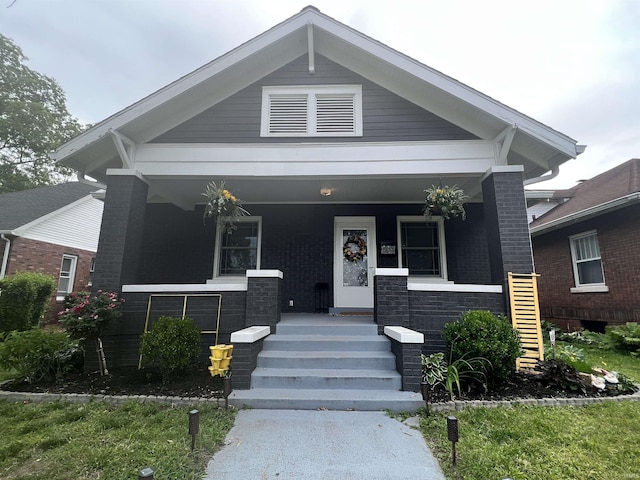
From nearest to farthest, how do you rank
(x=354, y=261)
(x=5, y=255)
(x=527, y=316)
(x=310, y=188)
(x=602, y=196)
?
(x=527, y=316), (x=310, y=188), (x=354, y=261), (x=602, y=196), (x=5, y=255)

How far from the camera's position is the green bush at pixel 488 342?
3.96 m

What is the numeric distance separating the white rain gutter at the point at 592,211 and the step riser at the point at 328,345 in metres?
6.75

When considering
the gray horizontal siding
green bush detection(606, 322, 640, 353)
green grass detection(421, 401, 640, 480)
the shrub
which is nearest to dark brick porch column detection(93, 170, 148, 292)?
the gray horizontal siding

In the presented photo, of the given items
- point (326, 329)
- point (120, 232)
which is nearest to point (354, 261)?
point (326, 329)

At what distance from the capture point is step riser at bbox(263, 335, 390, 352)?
4500 mm

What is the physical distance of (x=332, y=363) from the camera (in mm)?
4188

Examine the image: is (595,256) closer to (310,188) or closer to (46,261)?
(310,188)

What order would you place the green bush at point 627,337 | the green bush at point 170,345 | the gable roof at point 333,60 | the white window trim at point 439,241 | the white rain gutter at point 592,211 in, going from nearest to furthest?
the green bush at point 170,345, the gable roof at point 333,60, the green bush at point 627,337, the white rain gutter at point 592,211, the white window trim at point 439,241

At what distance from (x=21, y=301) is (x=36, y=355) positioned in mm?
6033

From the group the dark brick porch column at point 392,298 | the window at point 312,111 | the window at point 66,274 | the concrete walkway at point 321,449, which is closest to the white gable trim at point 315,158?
the window at point 312,111

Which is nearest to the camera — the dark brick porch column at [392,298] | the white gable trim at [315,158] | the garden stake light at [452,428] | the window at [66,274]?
the garden stake light at [452,428]

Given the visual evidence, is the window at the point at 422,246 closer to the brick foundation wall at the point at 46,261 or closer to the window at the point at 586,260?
the window at the point at 586,260

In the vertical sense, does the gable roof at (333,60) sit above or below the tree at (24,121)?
below

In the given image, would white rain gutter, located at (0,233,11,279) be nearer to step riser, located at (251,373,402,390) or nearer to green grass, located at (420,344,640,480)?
step riser, located at (251,373,402,390)
